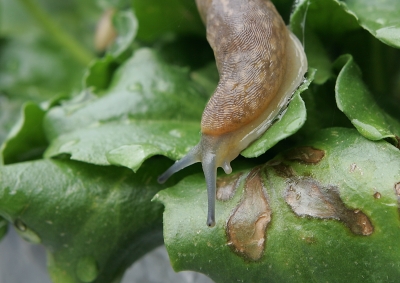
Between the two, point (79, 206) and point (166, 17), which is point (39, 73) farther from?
point (79, 206)

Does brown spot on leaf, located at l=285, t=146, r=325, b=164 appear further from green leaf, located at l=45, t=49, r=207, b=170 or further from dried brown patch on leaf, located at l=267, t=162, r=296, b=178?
green leaf, located at l=45, t=49, r=207, b=170

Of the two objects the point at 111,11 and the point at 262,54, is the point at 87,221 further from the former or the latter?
the point at 111,11

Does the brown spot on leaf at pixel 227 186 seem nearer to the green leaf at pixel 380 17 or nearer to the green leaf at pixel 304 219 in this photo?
the green leaf at pixel 304 219

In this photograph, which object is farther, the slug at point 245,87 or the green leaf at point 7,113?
the green leaf at point 7,113

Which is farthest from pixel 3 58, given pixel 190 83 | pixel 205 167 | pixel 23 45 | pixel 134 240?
pixel 205 167

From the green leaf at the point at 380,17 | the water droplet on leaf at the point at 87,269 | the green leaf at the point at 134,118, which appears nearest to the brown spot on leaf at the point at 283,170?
the green leaf at the point at 134,118

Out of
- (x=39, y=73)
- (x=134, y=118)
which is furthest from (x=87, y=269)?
(x=39, y=73)
